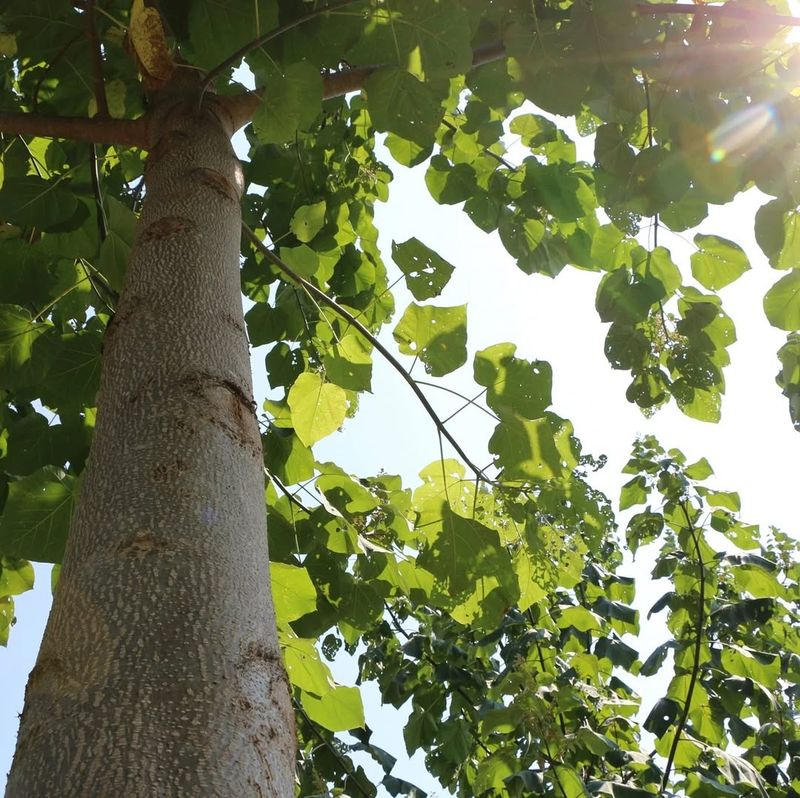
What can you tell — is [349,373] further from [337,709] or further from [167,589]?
[167,589]

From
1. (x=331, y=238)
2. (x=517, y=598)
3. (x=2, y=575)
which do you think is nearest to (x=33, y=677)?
(x=517, y=598)

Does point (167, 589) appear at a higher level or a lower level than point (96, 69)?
lower

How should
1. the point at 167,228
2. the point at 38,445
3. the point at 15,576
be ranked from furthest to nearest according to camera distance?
1. the point at 15,576
2. the point at 38,445
3. the point at 167,228

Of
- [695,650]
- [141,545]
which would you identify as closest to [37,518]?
[141,545]

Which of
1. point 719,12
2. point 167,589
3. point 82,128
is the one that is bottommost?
point 167,589

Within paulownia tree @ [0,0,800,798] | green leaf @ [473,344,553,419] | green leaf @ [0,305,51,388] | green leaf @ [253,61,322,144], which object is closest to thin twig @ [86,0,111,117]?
paulownia tree @ [0,0,800,798]

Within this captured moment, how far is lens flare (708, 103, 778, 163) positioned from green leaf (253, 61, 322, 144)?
773 mm

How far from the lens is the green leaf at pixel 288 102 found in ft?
4.39

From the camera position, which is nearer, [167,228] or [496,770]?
[167,228]

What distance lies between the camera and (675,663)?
294cm

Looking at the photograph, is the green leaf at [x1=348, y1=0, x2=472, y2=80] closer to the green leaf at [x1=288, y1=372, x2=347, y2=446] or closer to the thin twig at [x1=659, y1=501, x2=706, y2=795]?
the green leaf at [x1=288, y1=372, x2=347, y2=446]

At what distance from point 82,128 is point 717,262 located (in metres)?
1.41

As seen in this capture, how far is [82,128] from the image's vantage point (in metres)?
1.34

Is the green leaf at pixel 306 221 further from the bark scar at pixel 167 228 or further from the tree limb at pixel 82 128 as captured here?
the bark scar at pixel 167 228
